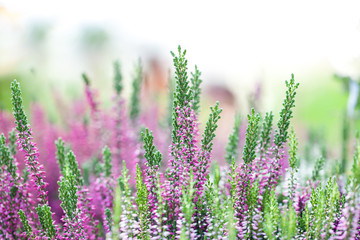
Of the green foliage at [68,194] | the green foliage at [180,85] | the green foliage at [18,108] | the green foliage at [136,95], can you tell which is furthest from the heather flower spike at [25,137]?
the green foliage at [136,95]

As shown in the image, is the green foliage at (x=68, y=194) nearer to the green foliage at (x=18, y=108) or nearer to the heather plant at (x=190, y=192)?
the heather plant at (x=190, y=192)

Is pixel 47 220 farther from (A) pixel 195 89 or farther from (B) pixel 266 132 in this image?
(B) pixel 266 132

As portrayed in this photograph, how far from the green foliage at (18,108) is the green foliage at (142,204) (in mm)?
340

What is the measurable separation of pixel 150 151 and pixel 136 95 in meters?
0.75

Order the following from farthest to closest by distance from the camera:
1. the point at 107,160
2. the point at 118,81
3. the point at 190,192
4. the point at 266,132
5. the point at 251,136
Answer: the point at 118,81 < the point at 107,160 < the point at 266,132 < the point at 251,136 < the point at 190,192

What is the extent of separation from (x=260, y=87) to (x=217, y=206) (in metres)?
1.40

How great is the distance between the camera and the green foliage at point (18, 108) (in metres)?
1.07

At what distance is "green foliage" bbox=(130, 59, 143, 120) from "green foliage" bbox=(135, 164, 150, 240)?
0.76 meters

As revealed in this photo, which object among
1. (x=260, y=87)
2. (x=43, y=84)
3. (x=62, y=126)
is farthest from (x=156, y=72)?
(x=260, y=87)

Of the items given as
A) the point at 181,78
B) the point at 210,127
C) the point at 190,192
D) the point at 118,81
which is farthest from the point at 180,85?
the point at 118,81

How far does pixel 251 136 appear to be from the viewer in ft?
3.52

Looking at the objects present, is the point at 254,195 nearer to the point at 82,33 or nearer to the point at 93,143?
the point at 93,143

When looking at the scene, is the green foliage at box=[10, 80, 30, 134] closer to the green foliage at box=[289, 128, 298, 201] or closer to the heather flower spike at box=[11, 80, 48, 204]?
the heather flower spike at box=[11, 80, 48, 204]

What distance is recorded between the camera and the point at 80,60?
3.99m
